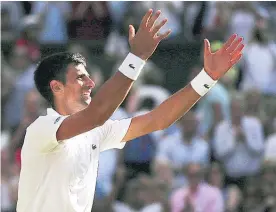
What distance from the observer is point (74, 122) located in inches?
171

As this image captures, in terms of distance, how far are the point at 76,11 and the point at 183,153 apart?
2.53 m

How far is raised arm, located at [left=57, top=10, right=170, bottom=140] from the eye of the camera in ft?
13.7

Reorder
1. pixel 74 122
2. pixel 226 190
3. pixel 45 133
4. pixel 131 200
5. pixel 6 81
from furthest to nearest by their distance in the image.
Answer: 1. pixel 6 81
2. pixel 226 190
3. pixel 131 200
4. pixel 45 133
5. pixel 74 122

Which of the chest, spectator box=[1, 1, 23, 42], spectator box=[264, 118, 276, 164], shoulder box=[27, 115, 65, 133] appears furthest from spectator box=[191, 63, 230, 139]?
shoulder box=[27, 115, 65, 133]

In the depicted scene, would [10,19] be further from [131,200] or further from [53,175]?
[53,175]

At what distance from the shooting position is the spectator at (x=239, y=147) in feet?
31.3

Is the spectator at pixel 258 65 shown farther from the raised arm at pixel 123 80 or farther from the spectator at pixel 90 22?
the raised arm at pixel 123 80

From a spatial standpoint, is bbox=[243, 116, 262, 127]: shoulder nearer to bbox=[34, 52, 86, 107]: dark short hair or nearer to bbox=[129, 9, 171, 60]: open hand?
bbox=[34, 52, 86, 107]: dark short hair

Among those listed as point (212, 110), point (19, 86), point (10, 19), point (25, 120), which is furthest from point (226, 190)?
point (10, 19)

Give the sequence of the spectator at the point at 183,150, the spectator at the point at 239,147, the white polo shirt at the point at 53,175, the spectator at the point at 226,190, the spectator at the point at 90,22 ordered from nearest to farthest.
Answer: the white polo shirt at the point at 53,175 < the spectator at the point at 226,190 < the spectator at the point at 183,150 < the spectator at the point at 239,147 < the spectator at the point at 90,22

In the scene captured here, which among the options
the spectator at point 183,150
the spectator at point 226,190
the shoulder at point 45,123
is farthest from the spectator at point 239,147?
the shoulder at point 45,123

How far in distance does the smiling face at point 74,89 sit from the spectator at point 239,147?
4962 mm

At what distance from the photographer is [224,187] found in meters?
9.43

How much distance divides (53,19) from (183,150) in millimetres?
2603
